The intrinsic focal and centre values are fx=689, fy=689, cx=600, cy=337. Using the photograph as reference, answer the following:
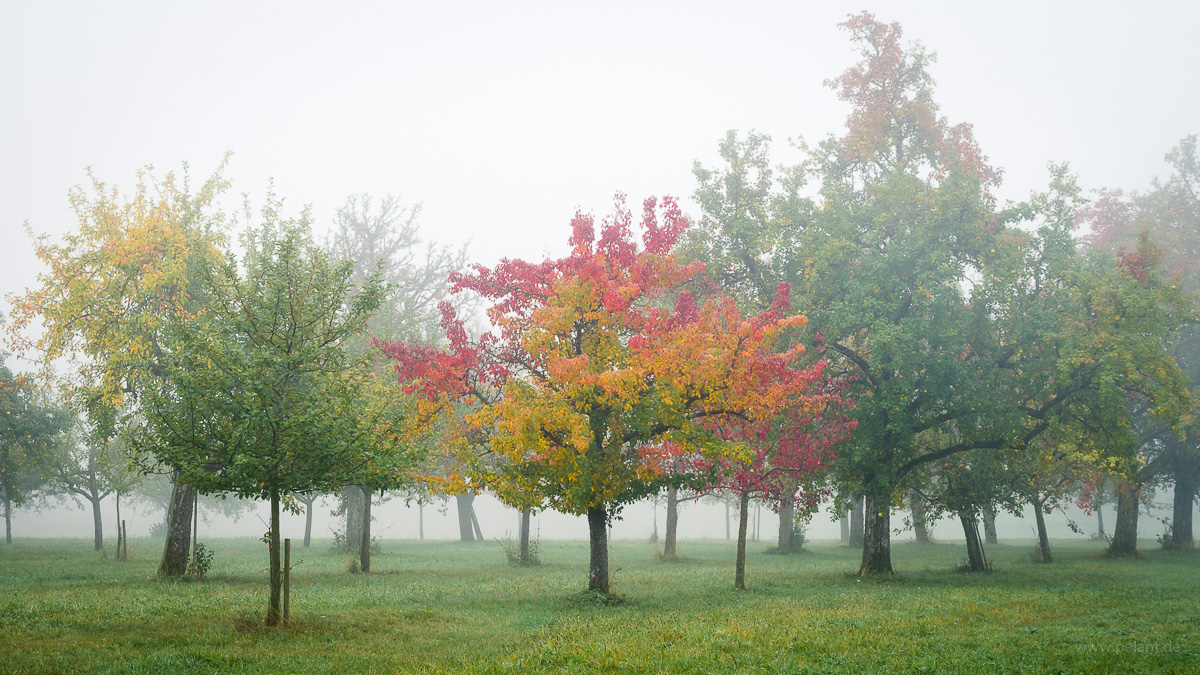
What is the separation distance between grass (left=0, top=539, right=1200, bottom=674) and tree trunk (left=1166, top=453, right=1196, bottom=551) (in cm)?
1532

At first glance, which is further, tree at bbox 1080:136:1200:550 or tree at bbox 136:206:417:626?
tree at bbox 1080:136:1200:550

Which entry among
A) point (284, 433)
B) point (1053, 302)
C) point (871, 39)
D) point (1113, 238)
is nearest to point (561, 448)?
point (284, 433)

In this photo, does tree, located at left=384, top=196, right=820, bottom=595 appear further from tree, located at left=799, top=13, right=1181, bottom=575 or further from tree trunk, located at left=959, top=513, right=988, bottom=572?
tree trunk, located at left=959, top=513, right=988, bottom=572

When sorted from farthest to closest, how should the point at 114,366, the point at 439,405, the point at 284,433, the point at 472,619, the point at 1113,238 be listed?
1. the point at 1113,238
2. the point at 114,366
3. the point at 439,405
4. the point at 472,619
5. the point at 284,433

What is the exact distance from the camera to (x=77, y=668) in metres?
9.89

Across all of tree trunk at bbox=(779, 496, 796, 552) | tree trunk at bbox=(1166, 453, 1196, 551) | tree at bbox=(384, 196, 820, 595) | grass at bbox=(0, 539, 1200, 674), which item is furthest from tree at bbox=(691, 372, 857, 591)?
tree trunk at bbox=(1166, 453, 1196, 551)

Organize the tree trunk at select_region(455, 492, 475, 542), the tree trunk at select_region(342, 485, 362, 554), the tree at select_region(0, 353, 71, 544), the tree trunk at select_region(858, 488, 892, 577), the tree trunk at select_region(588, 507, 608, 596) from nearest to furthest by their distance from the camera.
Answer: the tree trunk at select_region(588, 507, 608, 596) < the tree trunk at select_region(858, 488, 892, 577) < the tree at select_region(0, 353, 71, 544) < the tree trunk at select_region(342, 485, 362, 554) < the tree trunk at select_region(455, 492, 475, 542)

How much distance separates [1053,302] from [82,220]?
37.0 meters

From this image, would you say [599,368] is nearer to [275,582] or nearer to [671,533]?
[275,582]

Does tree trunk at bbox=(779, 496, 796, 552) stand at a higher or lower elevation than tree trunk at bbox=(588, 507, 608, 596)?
lower

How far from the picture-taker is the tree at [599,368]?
18.3 m

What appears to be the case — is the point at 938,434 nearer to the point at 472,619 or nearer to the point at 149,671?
the point at 472,619

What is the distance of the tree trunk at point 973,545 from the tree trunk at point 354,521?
95.0ft

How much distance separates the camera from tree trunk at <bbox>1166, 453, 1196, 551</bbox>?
39.0 metres
